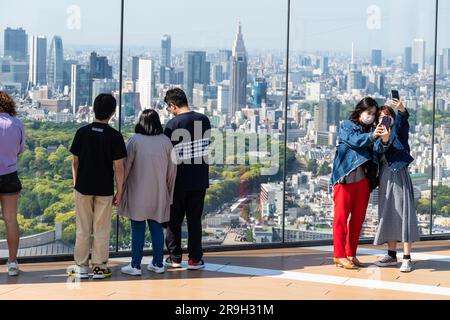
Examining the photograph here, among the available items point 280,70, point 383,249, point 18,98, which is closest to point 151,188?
point 18,98

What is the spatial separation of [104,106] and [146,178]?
54 cm

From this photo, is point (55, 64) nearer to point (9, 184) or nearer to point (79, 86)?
point (79, 86)

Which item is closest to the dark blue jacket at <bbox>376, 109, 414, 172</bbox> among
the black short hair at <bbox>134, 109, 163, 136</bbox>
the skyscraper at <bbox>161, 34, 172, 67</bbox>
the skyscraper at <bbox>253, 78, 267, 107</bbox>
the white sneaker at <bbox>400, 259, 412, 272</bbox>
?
the white sneaker at <bbox>400, 259, 412, 272</bbox>

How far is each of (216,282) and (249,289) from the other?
292 mm

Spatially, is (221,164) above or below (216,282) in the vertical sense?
above

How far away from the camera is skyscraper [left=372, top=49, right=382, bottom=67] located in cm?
801

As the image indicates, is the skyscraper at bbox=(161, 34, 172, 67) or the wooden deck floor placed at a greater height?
the skyscraper at bbox=(161, 34, 172, 67)

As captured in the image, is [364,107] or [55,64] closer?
[364,107]

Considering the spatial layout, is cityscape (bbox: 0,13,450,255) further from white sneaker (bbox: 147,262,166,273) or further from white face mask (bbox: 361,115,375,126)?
white face mask (bbox: 361,115,375,126)

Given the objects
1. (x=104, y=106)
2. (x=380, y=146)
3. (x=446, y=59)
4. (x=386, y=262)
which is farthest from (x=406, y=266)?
(x=104, y=106)

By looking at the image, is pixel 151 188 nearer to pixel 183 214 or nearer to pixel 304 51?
pixel 183 214

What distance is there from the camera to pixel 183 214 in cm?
694

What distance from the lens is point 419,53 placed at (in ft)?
26.9

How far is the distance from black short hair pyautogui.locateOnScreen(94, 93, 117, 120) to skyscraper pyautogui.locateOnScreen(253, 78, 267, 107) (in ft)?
5.01
